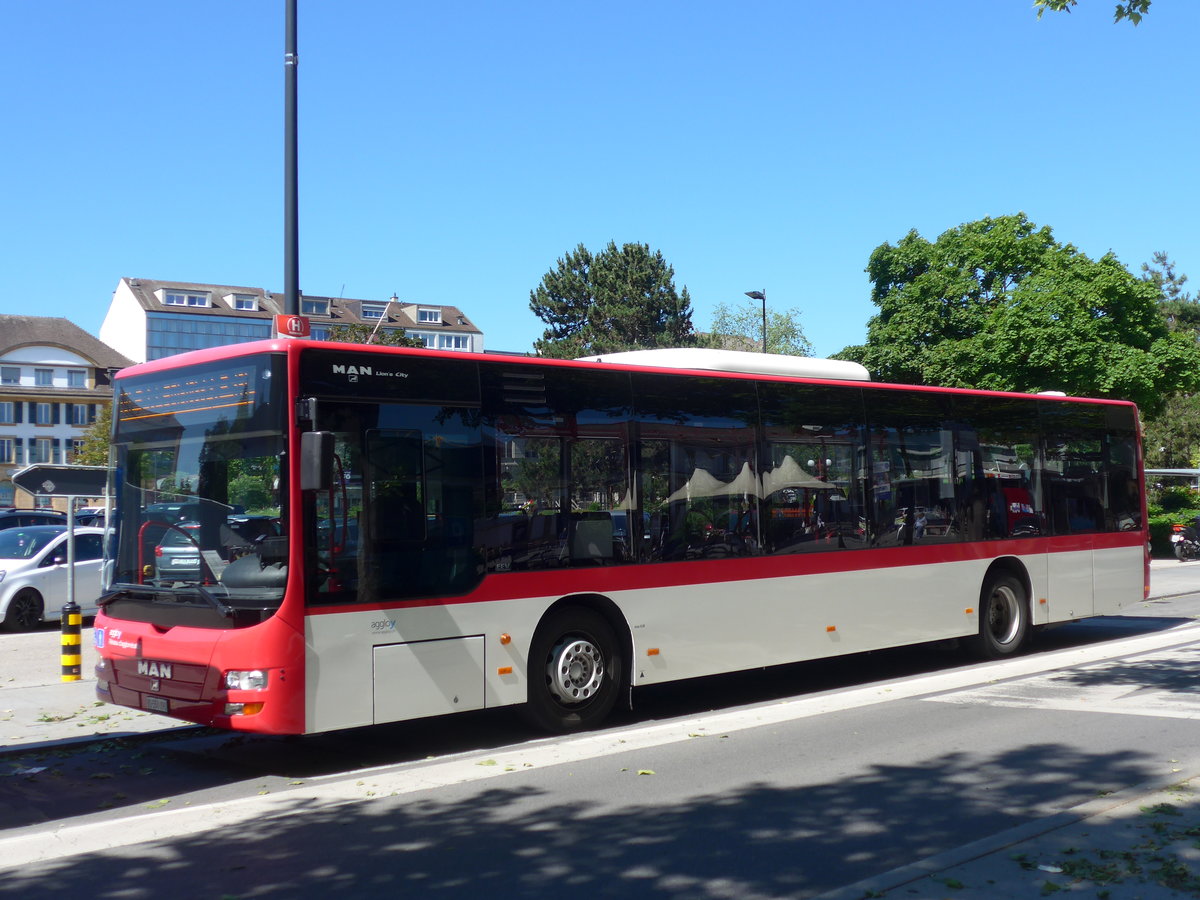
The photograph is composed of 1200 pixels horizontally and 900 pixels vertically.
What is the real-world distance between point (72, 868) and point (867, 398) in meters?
8.93

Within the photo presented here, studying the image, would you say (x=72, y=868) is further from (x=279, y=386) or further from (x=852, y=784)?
(x=852, y=784)

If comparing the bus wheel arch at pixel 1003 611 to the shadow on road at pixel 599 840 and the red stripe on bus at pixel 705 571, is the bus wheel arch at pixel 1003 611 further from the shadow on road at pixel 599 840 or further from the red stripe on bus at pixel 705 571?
the shadow on road at pixel 599 840

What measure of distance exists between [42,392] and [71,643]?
81.8m

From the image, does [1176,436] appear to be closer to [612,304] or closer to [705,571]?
[612,304]

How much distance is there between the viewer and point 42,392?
86.8 metres

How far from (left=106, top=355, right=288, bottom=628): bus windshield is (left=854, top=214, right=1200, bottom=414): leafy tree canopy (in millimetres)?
32980

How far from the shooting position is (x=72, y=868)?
6.22 metres

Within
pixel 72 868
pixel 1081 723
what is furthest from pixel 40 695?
pixel 1081 723

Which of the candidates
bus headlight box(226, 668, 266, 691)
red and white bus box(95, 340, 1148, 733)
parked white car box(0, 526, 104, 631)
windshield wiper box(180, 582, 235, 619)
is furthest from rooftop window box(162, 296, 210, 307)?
bus headlight box(226, 668, 266, 691)

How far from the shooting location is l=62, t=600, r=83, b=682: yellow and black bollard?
12820 mm

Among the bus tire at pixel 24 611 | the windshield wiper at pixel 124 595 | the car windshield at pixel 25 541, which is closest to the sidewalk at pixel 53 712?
the windshield wiper at pixel 124 595

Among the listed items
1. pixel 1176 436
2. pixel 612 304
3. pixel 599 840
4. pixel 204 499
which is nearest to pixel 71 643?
pixel 204 499

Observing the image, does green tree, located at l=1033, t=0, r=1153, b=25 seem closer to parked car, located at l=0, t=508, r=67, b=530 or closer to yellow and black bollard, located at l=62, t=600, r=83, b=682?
yellow and black bollard, located at l=62, t=600, r=83, b=682

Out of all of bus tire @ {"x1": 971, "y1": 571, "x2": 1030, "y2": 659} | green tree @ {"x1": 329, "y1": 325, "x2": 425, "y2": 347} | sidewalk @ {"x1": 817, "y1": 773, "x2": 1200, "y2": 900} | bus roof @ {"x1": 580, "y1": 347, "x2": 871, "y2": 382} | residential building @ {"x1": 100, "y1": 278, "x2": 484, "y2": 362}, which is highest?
residential building @ {"x1": 100, "y1": 278, "x2": 484, "y2": 362}
